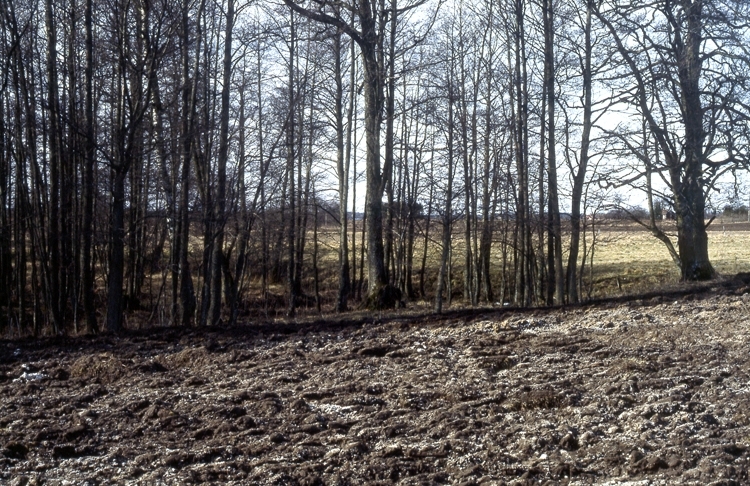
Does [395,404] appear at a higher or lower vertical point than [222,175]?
lower

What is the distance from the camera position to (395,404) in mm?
6133

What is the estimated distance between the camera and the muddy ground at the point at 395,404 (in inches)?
186

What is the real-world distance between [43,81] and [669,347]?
14793 millimetres

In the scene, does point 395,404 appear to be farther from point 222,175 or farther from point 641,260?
point 641,260

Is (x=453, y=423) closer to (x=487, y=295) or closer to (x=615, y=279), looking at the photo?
(x=487, y=295)

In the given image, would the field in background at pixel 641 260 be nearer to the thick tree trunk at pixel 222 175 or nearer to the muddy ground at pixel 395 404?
the thick tree trunk at pixel 222 175

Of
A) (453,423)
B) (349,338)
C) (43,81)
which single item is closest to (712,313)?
(349,338)

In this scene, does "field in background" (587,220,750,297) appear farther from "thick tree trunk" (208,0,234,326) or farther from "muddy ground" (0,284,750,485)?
"muddy ground" (0,284,750,485)

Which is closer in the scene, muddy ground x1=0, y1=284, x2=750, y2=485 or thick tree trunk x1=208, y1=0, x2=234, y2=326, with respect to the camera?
muddy ground x1=0, y1=284, x2=750, y2=485

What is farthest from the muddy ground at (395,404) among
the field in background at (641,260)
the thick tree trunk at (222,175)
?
the field in background at (641,260)

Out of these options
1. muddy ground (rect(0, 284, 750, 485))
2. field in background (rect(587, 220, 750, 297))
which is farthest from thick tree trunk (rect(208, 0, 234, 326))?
field in background (rect(587, 220, 750, 297))

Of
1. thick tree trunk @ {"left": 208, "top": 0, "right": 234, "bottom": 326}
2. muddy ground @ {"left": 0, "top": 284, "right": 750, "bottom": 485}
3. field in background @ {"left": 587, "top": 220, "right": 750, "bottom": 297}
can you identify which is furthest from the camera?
field in background @ {"left": 587, "top": 220, "right": 750, "bottom": 297}

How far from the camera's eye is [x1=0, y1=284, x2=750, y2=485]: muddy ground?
4715 millimetres

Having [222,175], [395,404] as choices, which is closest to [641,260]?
[222,175]
